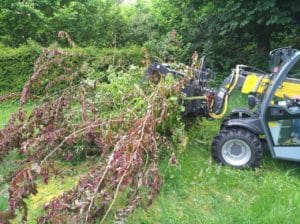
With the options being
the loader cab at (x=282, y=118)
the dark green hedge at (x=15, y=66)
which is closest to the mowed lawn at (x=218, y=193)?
the loader cab at (x=282, y=118)

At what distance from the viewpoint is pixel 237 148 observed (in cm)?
573

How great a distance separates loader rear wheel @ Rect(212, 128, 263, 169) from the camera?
5578 mm

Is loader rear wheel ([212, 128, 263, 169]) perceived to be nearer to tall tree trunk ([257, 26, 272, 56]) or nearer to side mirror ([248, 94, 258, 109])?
side mirror ([248, 94, 258, 109])

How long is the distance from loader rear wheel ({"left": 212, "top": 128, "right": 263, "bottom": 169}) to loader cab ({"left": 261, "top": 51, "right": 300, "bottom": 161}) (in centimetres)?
20

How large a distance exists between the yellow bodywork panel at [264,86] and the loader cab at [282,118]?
5.2 inches

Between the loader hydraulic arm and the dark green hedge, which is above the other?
the loader hydraulic arm

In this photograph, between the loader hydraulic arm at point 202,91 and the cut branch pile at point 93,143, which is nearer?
the cut branch pile at point 93,143

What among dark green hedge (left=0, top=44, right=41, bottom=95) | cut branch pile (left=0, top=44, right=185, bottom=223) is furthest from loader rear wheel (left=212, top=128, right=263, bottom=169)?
dark green hedge (left=0, top=44, right=41, bottom=95)

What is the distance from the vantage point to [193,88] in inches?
242

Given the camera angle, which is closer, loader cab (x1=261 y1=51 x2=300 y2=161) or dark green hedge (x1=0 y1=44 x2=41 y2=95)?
loader cab (x1=261 y1=51 x2=300 y2=161)

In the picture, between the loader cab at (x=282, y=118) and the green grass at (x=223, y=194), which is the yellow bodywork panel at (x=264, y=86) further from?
the green grass at (x=223, y=194)

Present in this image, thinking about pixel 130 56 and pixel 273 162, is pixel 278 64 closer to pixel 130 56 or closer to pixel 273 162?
pixel 273 162

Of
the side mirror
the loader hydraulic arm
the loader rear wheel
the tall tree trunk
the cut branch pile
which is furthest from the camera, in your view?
the tall tree trunk

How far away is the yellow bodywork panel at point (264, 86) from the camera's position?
567 centimetres
